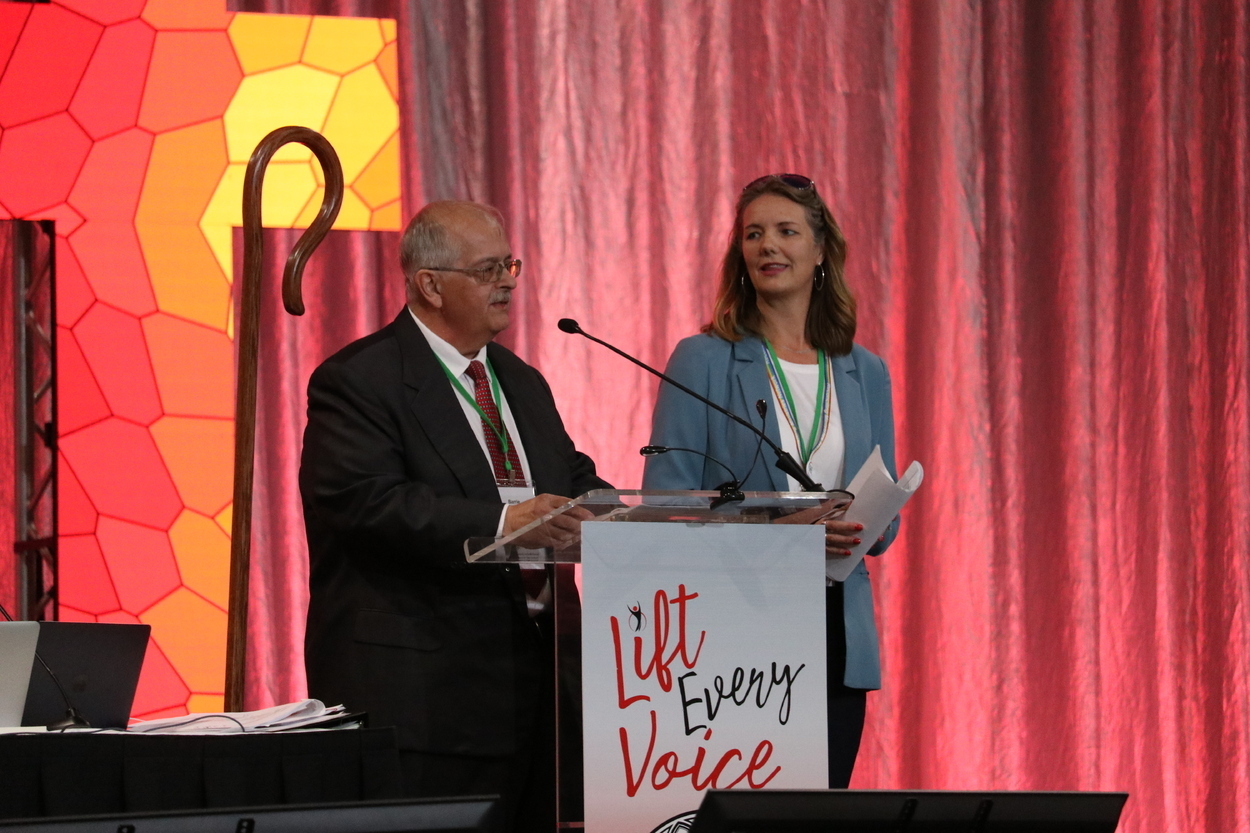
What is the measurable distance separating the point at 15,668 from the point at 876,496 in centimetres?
116

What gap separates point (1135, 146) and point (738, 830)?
333 cm

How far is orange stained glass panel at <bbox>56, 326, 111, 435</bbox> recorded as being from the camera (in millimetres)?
3104

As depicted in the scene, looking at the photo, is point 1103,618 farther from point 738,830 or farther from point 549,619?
point 738,830

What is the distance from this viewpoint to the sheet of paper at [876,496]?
1931 millimetres

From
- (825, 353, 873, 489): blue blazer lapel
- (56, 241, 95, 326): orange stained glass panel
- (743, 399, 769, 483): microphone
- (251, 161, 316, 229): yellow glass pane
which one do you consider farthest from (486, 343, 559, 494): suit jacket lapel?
(56, 241, 95, 326): orange stained glass panel

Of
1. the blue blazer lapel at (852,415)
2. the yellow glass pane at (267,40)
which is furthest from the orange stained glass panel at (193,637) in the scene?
the blue blazer lapel at (852,415)

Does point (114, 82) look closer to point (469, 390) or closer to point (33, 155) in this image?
point (33, 155)

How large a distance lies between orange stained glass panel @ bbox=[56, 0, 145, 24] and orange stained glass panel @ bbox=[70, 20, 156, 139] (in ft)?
0.07

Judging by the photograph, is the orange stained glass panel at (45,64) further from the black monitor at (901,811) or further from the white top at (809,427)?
the black monitor at (901,811)

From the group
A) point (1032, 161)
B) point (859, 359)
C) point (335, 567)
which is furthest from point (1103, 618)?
point (335, 567)

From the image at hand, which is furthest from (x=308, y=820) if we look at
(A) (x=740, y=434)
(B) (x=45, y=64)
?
(B) (x=45, y=64)

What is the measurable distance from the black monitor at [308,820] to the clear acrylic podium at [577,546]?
0.45 meters

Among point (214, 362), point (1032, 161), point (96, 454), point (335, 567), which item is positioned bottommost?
point (335, 567)

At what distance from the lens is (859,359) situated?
8.70 feet
